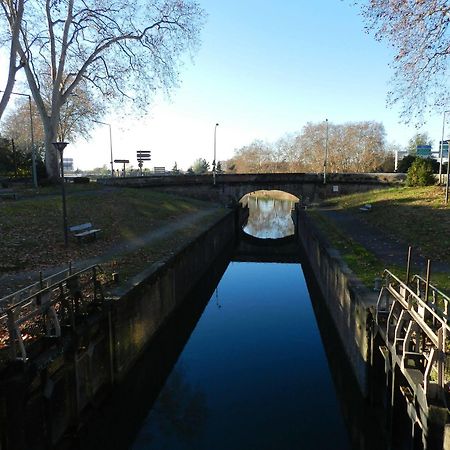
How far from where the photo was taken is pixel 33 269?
1309cm

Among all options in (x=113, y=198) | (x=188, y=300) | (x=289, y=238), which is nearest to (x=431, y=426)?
(x=188, y=300)

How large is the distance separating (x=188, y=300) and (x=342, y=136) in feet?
311

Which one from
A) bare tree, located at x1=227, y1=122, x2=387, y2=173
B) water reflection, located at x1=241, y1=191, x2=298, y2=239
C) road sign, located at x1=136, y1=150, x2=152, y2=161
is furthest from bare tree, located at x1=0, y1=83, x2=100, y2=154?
bare tree, located at x1=227, y1=122, x2=387, y2=173

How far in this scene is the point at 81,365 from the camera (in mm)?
8602

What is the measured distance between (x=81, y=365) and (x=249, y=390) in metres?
4.68

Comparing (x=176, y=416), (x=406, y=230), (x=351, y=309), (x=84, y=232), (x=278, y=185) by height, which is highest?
(x=278, y=185)

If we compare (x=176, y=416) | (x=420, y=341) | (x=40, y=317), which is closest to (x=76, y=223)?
(x=40, y=317)

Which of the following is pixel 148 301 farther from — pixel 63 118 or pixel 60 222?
pixel 63 118

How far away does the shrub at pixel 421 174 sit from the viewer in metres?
35.8

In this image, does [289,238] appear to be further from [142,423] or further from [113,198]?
[142,423]

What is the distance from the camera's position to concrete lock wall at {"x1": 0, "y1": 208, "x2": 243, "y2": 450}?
6293 millimetres

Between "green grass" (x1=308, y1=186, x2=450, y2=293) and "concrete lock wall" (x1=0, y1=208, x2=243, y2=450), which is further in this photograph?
"green grass" (x1=308, y1=186, x2=450, y2=293)

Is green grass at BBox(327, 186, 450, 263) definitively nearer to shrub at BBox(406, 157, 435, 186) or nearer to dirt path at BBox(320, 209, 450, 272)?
dirt path at BBox(320, 209, 450, 272)

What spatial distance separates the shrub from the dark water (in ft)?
76.0
